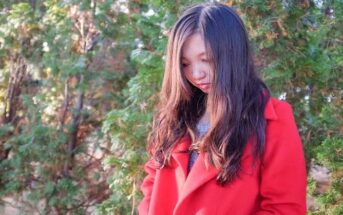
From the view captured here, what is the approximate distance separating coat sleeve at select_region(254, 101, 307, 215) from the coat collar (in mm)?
55

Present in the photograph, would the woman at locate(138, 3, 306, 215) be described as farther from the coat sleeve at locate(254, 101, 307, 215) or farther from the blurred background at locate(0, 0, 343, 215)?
the blurred background at locate(0, 0, 343, 215)

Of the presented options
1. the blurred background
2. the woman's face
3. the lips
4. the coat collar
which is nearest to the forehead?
the woman's face

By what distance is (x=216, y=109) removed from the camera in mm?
1673

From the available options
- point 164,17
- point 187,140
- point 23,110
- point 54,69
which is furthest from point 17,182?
point 187,140

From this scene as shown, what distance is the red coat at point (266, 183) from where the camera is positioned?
5.19ft

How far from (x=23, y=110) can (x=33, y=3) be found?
1.00 metres

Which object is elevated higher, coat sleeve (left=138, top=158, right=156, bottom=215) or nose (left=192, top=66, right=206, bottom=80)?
nose (left=192, top=66, right=206, bottom=80)

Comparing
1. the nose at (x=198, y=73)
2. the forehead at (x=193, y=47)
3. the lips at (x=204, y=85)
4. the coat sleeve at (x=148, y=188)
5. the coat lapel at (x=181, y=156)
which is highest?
the forehead at (x=193, y=47)

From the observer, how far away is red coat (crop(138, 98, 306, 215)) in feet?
5.19

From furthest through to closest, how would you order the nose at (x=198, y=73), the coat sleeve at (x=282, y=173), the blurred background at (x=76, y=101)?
the blurred background at (x=76, y=101) → the nose at (x=198, y=73) → the coat sleeve at (x=282, y=173)

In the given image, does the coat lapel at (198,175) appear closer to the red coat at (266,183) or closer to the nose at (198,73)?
the red coat at (266,183)

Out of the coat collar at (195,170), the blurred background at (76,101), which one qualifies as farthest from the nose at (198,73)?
the blurred background at (76,101)

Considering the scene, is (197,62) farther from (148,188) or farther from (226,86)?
(148,188)

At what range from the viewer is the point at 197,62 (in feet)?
5.56
